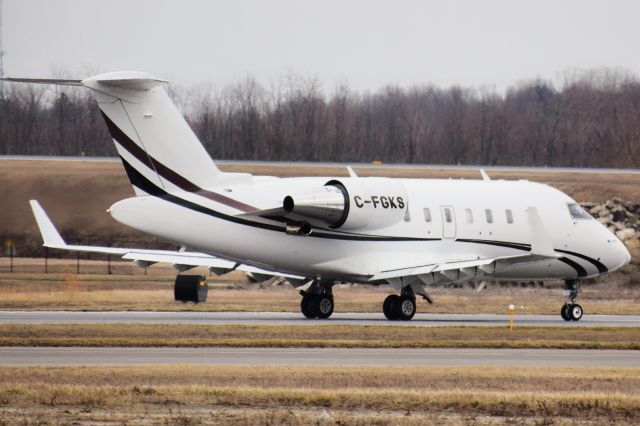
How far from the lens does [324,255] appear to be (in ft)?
122

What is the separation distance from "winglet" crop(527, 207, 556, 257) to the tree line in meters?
62.3

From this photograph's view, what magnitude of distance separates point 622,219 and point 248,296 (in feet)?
80.1

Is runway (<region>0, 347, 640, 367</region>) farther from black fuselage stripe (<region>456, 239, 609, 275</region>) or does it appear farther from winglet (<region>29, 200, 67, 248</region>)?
winglet (<region>29, 200, 67, 248</region>)

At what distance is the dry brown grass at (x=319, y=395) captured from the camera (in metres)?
17.8

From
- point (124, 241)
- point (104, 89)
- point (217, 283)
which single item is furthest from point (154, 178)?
point (124, 241)

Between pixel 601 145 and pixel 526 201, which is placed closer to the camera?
pixel 526 201

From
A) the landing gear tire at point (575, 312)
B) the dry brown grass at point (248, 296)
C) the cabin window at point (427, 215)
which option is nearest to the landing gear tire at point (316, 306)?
the dry brown grass at point (248, 296)

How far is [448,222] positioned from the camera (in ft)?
129

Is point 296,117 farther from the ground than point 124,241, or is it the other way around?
point 296,117

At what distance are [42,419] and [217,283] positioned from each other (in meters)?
39.7

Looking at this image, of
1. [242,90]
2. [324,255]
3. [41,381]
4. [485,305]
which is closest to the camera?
[41,381]

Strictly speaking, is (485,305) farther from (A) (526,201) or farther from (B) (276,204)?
(B) (276,204)

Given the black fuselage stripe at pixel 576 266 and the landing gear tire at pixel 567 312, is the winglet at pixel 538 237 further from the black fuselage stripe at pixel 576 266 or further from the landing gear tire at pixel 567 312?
the black fuselage stripe at pixel 576 266

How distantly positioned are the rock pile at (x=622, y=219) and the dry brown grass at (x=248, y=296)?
2.98m
